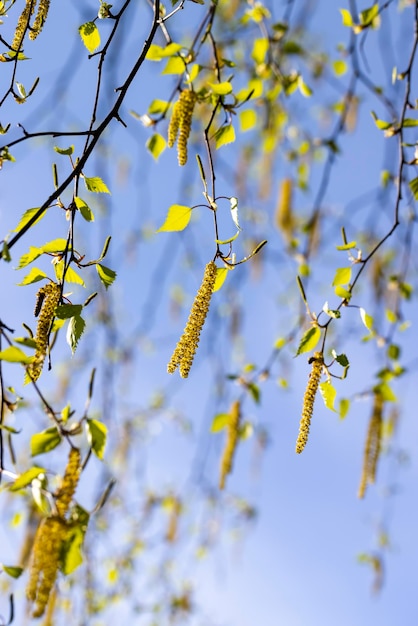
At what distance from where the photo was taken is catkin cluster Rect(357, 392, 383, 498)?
2.46m

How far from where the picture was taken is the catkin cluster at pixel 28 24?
1438mm

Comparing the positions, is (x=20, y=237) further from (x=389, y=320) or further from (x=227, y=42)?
(x=227, y=42)

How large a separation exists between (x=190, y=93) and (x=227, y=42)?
2.42 m

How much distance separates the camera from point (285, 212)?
3930 mm

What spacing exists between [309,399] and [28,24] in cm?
99

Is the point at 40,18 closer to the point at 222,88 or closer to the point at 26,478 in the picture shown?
the point at 222,88

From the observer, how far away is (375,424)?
257 cm

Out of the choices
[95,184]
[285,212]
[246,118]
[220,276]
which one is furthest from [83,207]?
[285,212]

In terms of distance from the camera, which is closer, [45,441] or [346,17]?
[45,441]

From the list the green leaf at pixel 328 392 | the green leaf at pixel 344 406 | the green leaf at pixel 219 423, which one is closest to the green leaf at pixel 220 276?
the green leaf at pixel 328 392

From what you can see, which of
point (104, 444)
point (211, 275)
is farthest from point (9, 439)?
point (211, 275)

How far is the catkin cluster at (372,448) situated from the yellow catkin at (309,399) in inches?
43.1

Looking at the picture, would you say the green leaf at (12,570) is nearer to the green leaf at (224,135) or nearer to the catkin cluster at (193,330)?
the catkin cluster at (193,330)

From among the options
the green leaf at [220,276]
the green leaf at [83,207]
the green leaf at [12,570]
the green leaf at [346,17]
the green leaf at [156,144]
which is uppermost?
the green leaf at [346,17]
